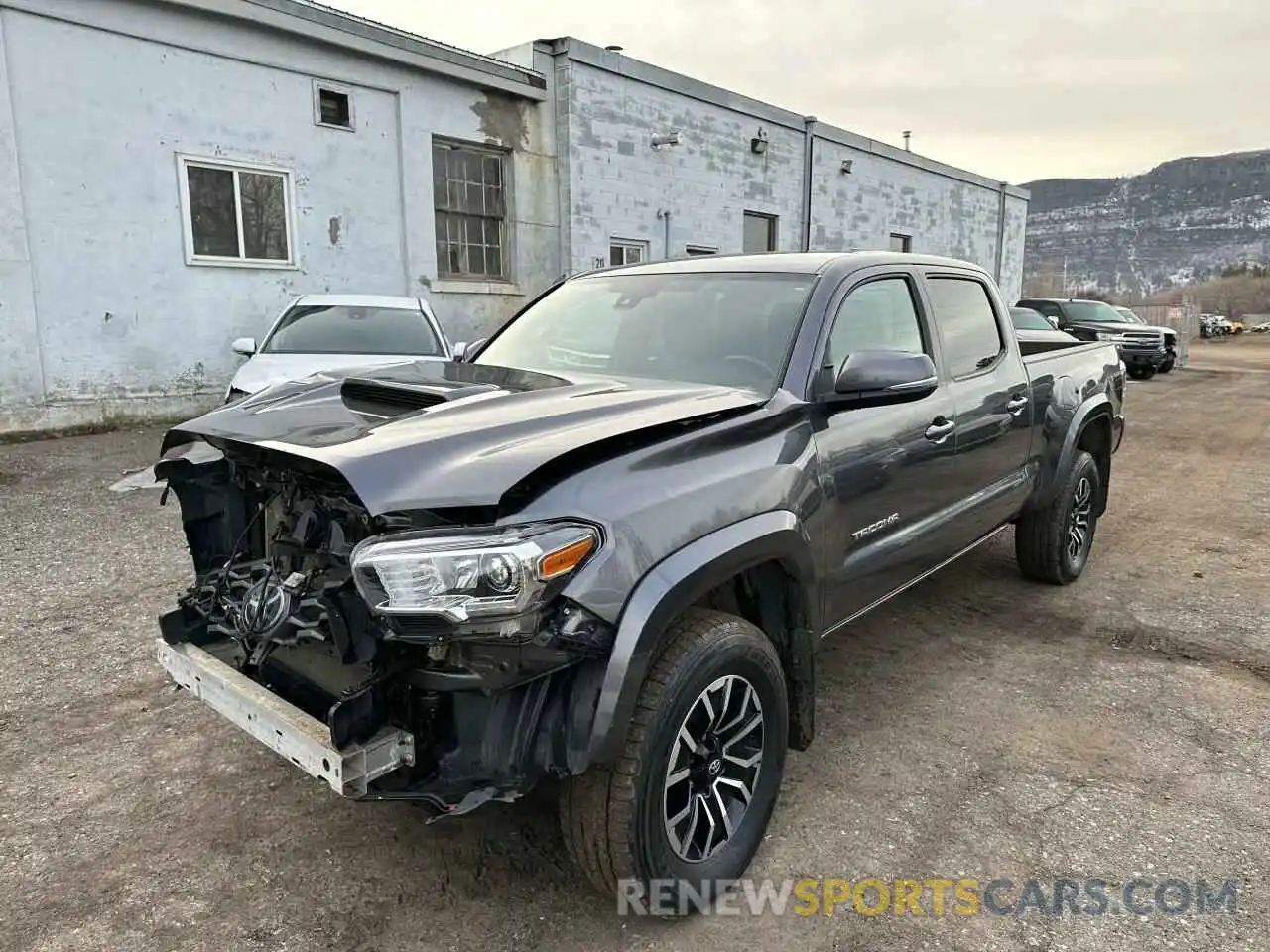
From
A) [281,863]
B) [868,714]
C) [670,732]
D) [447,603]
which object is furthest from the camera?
[868,714]

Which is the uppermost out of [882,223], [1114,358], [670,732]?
[882,223]

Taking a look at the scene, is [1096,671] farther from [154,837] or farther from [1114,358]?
[154,837]

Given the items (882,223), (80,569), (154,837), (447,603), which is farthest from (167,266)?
(882,223)

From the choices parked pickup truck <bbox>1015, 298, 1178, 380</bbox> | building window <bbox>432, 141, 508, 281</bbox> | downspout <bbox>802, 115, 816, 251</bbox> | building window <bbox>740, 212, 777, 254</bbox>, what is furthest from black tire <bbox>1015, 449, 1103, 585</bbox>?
parked pickup truck <bbox>1015, 298, 1178, 380</bbox>

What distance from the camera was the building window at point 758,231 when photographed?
60.7ft

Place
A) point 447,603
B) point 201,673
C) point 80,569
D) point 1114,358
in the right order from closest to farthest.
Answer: point 447,603 < point 201,673 < point 80,569 < point 1114,358

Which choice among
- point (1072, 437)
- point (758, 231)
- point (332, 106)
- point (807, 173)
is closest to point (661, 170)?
point (758, 231)

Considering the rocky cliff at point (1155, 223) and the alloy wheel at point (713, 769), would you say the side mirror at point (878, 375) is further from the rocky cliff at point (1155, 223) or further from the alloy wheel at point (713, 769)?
the rocky cliff at point (1155, 223)

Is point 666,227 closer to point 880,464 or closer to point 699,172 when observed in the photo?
point 699,172

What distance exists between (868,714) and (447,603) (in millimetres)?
2271

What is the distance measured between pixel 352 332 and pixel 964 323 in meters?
6.32

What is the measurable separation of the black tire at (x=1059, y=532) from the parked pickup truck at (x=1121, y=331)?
52.7 feet

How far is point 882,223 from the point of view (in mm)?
22406

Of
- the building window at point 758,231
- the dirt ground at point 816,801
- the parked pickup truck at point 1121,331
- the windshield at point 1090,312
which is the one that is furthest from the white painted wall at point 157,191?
the windshield at point 1090,312
